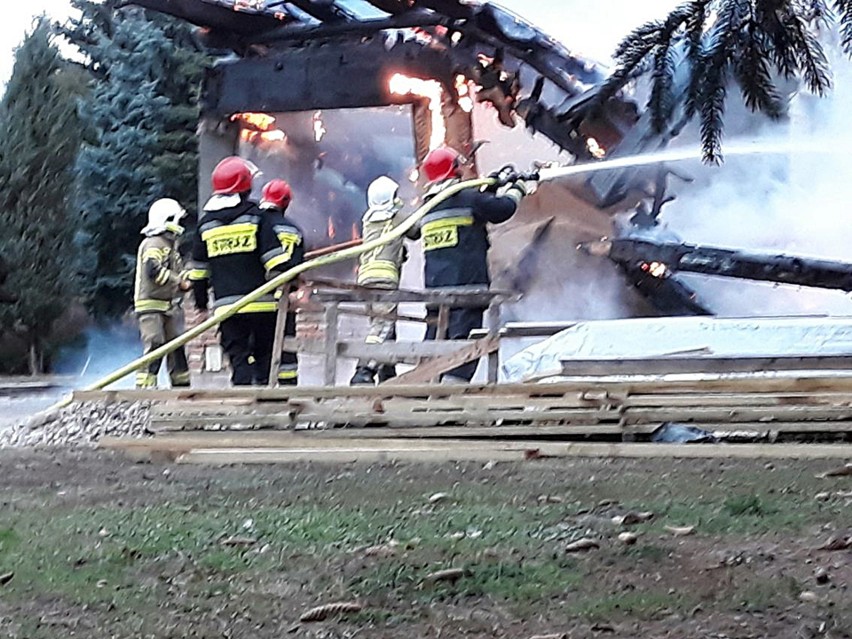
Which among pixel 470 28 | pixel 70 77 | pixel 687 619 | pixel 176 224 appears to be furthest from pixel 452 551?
pixel 70 77

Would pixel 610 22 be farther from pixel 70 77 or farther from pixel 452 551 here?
pixel 70 77

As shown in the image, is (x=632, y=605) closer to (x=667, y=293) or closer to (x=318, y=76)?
(x=667, y=293)

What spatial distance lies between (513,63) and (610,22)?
1393 millimetres

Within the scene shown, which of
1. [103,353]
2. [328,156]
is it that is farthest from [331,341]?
[103,353]

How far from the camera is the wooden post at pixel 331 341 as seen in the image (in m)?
7.46

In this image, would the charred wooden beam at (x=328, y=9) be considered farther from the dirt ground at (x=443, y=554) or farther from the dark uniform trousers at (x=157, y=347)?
the dirt ground at (x=443, y=554)

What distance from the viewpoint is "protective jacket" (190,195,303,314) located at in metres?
8.70

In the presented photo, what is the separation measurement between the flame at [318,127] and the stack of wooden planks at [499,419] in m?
9.61

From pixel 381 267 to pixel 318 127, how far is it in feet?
22.8

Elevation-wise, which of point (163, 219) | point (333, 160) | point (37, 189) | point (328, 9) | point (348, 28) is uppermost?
point (328, 9)

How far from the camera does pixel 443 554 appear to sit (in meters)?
3.43

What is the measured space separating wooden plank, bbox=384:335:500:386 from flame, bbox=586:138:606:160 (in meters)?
5.18

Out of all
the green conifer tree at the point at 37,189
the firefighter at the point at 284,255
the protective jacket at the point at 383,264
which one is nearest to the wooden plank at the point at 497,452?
the firefighter at the point at 284,255

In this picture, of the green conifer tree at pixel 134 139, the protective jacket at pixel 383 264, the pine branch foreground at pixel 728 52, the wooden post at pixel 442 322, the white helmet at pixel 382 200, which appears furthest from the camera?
the green conifer tree at pixel 134 139
